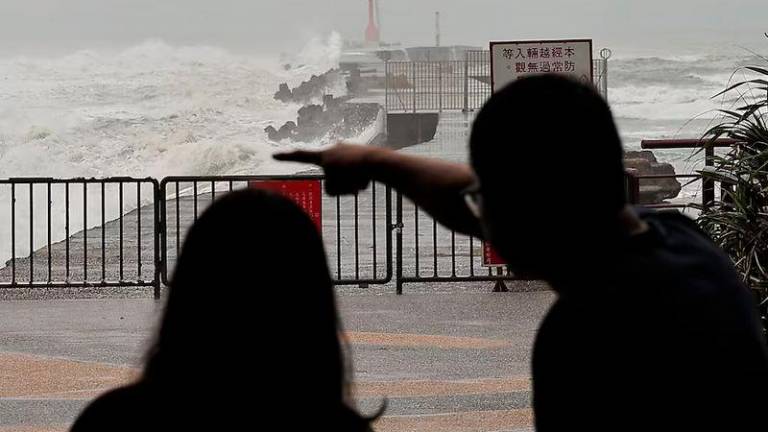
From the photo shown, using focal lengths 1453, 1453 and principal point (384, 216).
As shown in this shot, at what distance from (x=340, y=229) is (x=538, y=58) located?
13.4 ft

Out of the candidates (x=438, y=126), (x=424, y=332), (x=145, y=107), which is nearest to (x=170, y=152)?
(x=145, y=107)

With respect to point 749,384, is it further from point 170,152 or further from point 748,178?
point 170,152

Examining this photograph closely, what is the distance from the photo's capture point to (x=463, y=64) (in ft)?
114

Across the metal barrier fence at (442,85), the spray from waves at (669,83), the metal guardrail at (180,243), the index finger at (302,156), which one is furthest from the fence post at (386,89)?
the index finger at (302,156)

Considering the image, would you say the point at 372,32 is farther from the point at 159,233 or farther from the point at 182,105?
the point at 159,233

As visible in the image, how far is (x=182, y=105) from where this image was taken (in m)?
41.2

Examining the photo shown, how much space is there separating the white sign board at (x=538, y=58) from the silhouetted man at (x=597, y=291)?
1033 centimetres

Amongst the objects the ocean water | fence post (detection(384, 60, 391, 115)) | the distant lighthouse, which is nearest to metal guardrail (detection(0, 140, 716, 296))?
the ocean water

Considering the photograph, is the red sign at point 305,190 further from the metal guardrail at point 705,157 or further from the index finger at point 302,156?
the index finger at point 302,156

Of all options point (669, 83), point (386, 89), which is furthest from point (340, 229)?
point (669, 83)

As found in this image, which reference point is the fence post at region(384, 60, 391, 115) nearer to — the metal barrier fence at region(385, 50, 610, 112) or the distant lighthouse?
the metal barrier fence at region(385, 50, 610, 112)

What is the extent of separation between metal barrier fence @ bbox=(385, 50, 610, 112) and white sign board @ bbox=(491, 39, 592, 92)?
62.0 feet

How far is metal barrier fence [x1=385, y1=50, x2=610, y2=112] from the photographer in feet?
108

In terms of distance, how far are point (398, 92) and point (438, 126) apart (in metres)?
3.92
